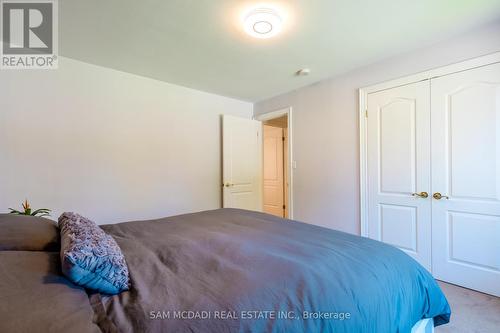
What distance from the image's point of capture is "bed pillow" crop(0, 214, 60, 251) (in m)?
1.08

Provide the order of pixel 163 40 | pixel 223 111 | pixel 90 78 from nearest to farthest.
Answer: pixel 163 40
pixel 90 78
pixel 223 111

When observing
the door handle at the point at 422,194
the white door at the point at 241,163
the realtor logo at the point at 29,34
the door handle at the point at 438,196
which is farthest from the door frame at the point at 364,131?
the realtor logo at the point at 29,34

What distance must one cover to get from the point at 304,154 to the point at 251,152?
0.98m

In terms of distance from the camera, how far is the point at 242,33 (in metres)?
2.11

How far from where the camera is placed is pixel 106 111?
277 centimetres

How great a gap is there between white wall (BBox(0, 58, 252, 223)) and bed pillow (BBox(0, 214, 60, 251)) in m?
1.33

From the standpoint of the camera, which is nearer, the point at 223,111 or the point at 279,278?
the point at 279,278

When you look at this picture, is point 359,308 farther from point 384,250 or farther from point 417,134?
point 417,134

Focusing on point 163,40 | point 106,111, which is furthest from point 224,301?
point 106,111

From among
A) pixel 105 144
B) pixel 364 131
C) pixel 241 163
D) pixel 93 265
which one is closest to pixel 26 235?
pixel 93 265

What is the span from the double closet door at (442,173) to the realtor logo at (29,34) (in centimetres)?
324

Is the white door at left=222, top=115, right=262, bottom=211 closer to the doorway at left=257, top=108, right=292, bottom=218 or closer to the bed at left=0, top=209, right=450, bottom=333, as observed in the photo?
the doorway at left=257, top=108, right=292, bottom=218

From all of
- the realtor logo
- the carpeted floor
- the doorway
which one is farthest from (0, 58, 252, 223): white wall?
the carpeted floor

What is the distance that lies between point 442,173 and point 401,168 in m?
0.35
